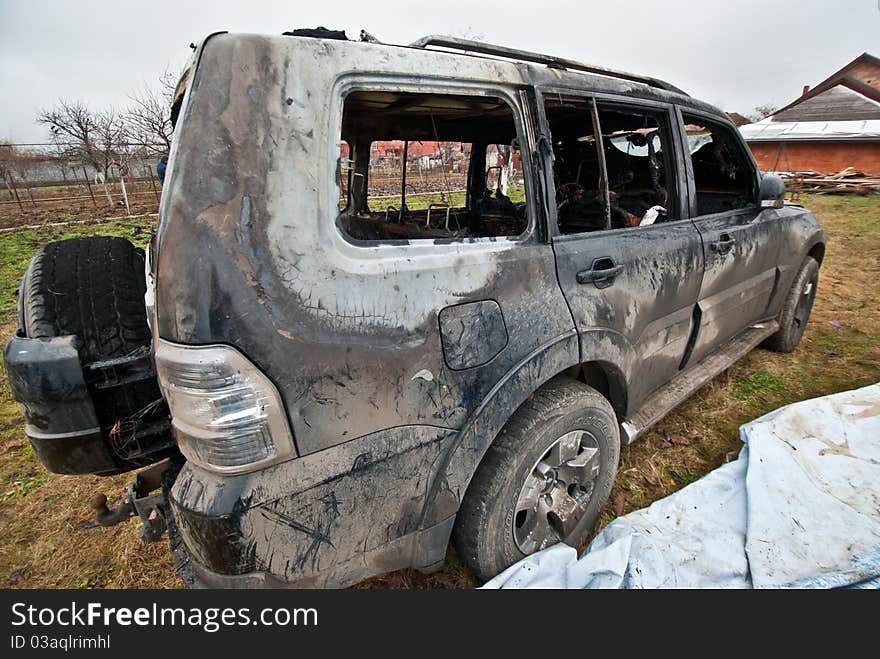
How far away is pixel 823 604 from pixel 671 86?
2.66 meters

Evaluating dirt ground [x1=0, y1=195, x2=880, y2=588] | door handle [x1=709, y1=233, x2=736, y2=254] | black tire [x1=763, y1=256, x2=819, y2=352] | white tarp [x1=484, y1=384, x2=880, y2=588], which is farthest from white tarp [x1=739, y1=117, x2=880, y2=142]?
white tarp [x1=484, y1=384, x2=880, y2=588]

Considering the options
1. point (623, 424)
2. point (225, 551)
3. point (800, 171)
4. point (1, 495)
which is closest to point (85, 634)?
point (225, 551)

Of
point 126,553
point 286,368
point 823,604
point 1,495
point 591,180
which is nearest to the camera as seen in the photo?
point 286,368

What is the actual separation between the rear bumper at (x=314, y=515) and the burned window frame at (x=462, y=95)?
639mm

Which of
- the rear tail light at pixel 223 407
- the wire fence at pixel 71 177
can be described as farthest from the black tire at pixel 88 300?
the wire fence at pixel 71 177

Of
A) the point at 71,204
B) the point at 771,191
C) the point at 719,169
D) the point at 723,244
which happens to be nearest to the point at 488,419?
the point at 723,244

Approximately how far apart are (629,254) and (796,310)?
2.99 m

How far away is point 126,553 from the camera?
2209mm

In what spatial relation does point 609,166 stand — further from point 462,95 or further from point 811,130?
point 811,130

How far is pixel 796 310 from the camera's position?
3.91 metres

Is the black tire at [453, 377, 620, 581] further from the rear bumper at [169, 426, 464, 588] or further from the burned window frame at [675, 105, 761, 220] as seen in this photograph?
the burned window frame at [675, 105, 761, 220]

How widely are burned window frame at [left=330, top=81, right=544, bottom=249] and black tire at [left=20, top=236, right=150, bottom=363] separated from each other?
93 cm

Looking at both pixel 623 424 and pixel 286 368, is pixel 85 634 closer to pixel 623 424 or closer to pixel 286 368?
pixel 286 368

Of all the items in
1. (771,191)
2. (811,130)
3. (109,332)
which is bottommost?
(109,332)
